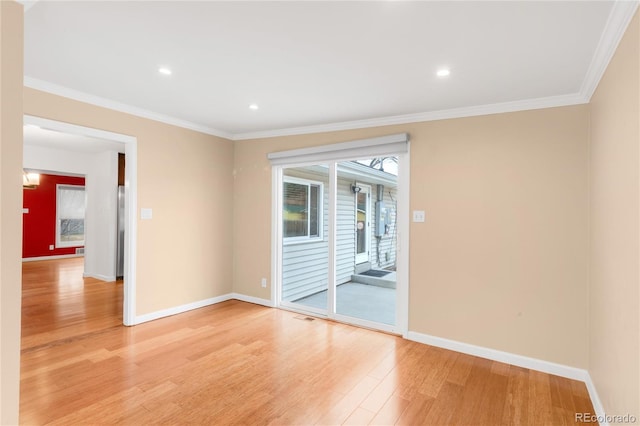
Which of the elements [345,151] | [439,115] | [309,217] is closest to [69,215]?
[309,217]

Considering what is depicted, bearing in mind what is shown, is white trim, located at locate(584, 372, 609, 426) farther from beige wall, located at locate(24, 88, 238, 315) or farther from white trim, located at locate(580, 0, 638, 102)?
beige wall, located at locate(24, 88, 238, 315)

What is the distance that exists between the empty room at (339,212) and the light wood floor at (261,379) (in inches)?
0.9

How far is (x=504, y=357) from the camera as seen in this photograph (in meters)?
3.12

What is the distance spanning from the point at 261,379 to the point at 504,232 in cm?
251

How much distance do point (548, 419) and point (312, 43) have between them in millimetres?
2921

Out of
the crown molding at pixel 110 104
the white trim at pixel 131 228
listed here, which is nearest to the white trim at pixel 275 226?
the crown molding at pixel 110 104

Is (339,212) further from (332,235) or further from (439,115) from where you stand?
(439,115)

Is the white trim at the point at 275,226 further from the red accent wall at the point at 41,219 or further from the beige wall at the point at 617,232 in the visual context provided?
the red accent wall at the point at 41,219

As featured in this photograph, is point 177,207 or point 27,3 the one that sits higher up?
point 27,3

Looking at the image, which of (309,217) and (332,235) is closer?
(332,235)

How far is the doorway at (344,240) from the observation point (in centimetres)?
388

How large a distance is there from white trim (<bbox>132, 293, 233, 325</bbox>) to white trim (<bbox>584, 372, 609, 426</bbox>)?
4.18 metres

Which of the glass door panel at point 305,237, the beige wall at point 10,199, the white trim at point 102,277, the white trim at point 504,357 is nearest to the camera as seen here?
the beige wall at point 10,199

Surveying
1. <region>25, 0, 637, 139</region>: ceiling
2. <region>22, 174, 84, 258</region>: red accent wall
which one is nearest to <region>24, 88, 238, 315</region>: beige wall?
<region>25, 0, 637, 139</region>: ceiling
